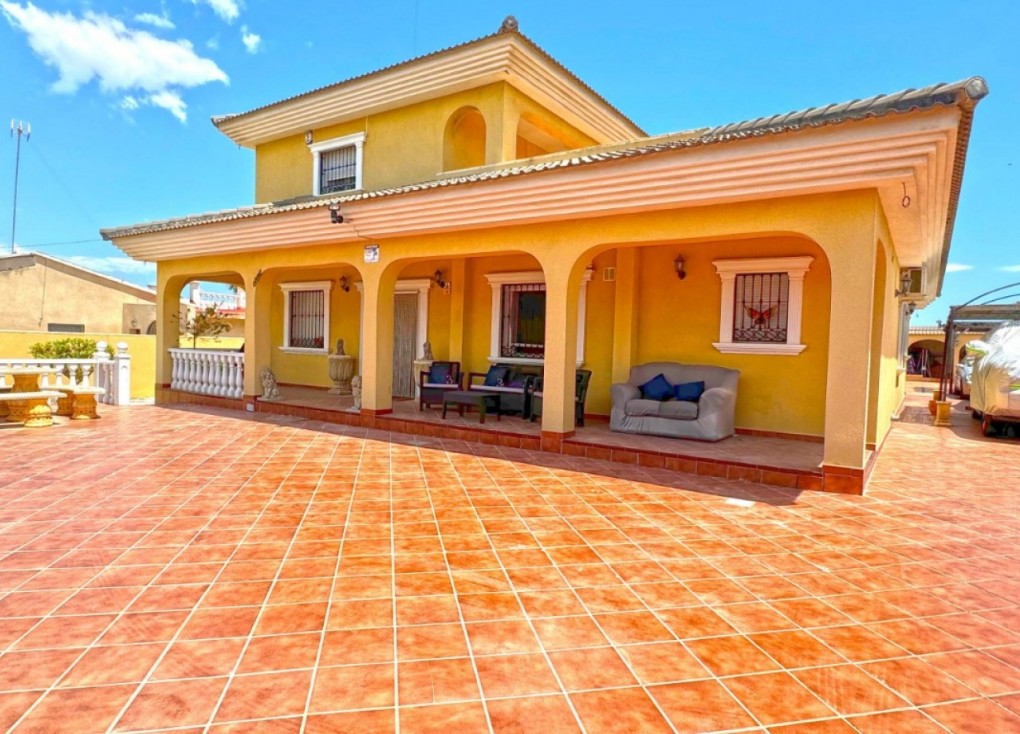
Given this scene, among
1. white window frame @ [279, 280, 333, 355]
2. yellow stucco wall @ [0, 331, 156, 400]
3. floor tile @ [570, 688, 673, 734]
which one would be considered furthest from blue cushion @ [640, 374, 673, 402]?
yellow stucco wall @ [0, 331, 156, 400]

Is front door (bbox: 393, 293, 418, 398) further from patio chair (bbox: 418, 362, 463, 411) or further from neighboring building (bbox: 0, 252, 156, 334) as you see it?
neighboring building (bbox: 0, 252, 156, 334)

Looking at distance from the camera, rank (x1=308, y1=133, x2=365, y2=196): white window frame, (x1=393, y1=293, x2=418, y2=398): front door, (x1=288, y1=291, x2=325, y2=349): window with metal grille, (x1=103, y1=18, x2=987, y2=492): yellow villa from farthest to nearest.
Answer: (x1=288, y1=291, x2=325, y2=349): window with metal grille < (x1=393, y1=293, x2=418, y2=398): front door < (x1=308, y1=133, x2=365, y2=196): white window frame < (x1=103, y1=18, x2=987, y2=492): yellow villa

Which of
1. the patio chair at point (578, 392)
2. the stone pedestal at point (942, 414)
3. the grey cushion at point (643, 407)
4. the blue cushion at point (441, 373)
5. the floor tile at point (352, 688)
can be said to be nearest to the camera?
the floor tile at point (352, 688)

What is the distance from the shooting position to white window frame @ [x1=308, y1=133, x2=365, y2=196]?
12.2 m

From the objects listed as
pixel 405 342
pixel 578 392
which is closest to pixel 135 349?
pixel 405 342

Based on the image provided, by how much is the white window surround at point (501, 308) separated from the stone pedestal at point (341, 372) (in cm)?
367

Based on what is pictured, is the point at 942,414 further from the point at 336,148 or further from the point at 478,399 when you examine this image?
the point at 336,148

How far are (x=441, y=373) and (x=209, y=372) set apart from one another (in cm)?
515

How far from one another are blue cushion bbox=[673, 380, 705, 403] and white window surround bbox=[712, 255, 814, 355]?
3.02 ft

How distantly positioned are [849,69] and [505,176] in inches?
414

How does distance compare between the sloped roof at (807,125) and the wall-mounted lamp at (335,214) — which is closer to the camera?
the sloped roof at (807,125)

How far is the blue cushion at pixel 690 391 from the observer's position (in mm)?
8211

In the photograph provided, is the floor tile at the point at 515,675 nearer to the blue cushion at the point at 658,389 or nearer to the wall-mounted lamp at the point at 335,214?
the blue cushion at the point at 658,389

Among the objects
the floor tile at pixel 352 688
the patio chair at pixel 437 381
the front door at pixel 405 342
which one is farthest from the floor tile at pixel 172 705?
the front door at pixel 405 342
